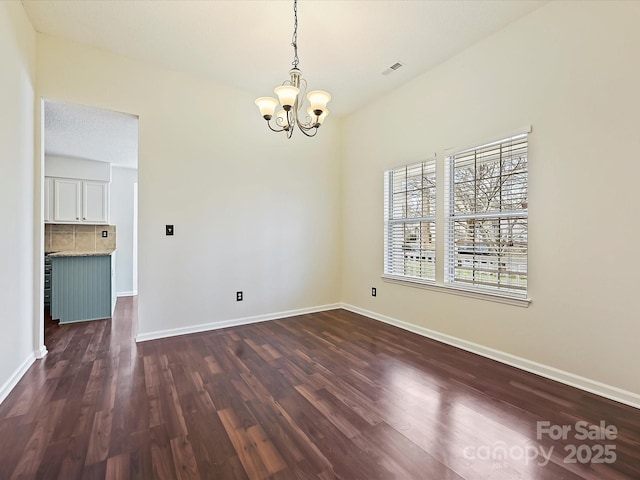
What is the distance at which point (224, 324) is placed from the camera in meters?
3.81

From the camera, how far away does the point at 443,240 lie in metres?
3.33

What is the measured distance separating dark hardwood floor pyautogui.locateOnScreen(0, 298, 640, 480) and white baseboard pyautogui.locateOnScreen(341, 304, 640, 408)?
8 centimetres

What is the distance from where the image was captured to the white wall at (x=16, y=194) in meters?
2.15

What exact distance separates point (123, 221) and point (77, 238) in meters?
0.86

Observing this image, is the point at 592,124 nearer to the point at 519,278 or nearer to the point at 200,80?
the point at 519,278

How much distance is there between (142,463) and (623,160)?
3444 mm

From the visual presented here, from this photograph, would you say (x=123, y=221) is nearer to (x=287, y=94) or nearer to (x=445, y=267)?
(x=287, y=94)

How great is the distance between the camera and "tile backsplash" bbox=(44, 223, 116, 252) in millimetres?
5387

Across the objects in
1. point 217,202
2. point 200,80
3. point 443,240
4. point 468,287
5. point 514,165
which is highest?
point 200,80

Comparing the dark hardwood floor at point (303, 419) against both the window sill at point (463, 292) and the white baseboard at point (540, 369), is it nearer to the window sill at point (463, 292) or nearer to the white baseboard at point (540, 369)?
the white baseboard at point (540, 369)

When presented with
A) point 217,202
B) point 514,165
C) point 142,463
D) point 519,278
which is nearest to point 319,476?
point 142,463

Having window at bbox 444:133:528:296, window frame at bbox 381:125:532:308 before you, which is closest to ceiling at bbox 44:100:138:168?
window frame at bbox 381:125:532:308

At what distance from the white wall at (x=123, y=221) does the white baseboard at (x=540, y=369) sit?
5641 mm

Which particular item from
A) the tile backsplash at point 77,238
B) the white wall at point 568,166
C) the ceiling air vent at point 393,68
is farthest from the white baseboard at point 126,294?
the ceiling air vent at point 393,68
